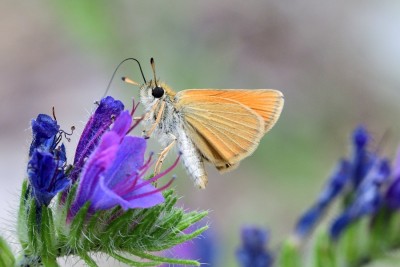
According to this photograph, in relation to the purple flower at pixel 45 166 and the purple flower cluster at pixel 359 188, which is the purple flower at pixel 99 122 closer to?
the purple flower at pixel 45 166

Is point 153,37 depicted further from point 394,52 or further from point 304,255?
point 394,52

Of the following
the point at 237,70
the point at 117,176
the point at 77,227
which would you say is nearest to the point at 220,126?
the point at 117,176

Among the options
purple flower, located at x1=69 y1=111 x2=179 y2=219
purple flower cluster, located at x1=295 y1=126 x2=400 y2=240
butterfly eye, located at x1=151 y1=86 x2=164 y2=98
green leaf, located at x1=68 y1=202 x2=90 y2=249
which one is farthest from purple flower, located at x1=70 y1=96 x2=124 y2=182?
purple flower cluster, located at x1=295 y1=126 x2=400 y2=240

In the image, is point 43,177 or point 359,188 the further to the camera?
point 359,188

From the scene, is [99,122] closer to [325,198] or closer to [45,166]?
[45,166]

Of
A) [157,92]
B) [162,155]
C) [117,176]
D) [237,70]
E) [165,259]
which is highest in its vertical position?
[237,70]

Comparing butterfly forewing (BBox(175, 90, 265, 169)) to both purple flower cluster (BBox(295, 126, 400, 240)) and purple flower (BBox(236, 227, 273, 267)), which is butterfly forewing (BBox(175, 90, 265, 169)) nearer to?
purple flower cluster (BBox(295, 126, 400, 240))
